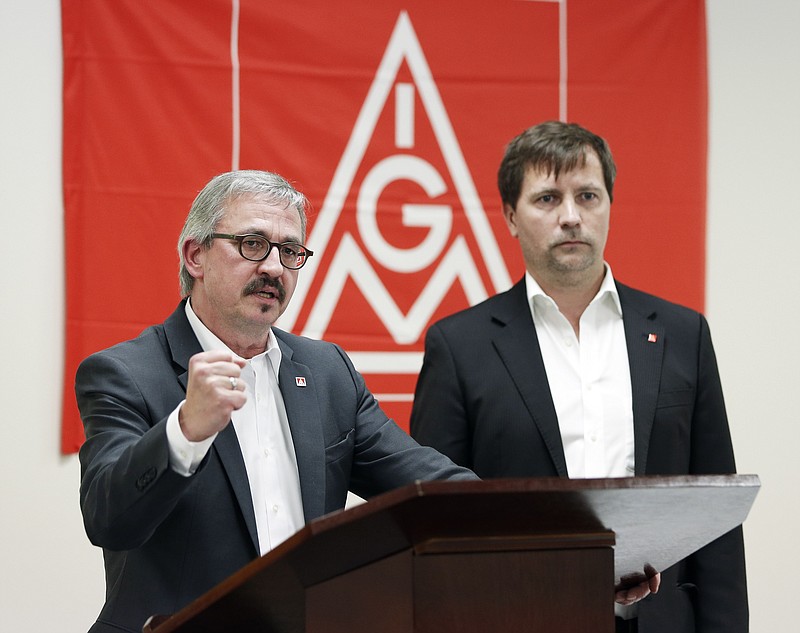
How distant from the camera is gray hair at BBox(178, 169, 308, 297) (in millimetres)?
2031

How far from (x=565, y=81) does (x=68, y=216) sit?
6.13 ft

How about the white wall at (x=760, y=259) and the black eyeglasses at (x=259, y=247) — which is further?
the white wall at (x=760, y=259)

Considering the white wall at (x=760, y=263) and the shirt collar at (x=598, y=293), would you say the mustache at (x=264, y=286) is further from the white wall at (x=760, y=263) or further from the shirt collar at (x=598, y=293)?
the white wall at (x=760, y=263)

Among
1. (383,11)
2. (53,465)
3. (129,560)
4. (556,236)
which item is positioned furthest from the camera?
(383,11)

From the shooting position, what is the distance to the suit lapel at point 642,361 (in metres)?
2.41

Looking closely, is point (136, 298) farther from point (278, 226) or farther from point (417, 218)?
point (278, 226)

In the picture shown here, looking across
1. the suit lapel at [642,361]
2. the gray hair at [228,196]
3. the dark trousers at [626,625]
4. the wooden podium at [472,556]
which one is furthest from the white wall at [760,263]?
the wooden podium at [472,556]

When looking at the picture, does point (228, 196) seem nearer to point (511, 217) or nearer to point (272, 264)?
point (272, 264)

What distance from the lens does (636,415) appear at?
2.43m

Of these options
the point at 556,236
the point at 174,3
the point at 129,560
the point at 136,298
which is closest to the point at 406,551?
the point at 129,560

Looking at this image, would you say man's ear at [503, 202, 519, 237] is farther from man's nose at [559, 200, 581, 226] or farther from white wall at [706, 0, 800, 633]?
white wall at [706, 0, 800, 633]

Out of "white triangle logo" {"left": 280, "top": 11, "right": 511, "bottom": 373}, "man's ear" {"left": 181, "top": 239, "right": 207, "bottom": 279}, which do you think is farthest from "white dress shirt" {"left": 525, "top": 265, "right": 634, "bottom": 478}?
"white triangle logo" {"left": 280, "top": 11, "right": 511, "bottom": 373}

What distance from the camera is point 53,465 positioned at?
336 centimetres

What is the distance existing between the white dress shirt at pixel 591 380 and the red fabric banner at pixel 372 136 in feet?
3.58
